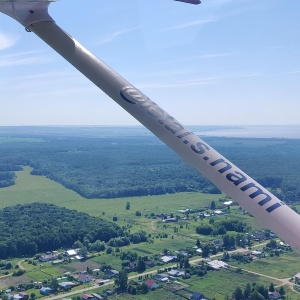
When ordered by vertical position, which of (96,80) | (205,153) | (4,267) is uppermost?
(96,80)

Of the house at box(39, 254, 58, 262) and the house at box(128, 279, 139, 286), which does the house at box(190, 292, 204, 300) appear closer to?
the house at box(128, 279, 139, 286)

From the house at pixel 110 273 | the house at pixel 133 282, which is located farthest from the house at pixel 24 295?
the house at pixel 133 282

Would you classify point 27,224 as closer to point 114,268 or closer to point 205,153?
point 114,268

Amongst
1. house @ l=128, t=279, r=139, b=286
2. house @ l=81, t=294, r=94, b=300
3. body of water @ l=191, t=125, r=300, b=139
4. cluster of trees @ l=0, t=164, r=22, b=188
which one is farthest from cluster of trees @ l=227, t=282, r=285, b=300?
body of water @ l=191, t=125, r=300, b=139

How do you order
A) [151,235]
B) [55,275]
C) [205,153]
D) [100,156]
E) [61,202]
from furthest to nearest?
[100,156] < [61,202] < [151,235] < [55,275] < [205,153]

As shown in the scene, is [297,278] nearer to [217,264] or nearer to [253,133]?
[217,264]

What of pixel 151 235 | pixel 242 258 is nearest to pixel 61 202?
pixel 151 235
